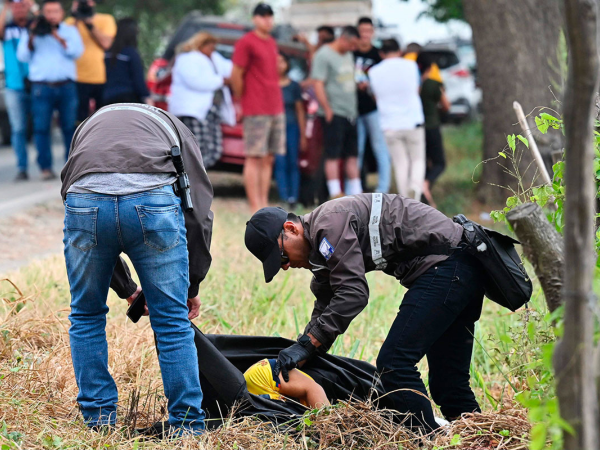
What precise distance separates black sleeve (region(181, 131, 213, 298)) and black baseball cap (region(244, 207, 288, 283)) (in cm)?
18

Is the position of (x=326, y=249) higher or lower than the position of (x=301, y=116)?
lower

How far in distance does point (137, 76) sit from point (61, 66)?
0.98 m

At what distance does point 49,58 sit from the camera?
8.62 metres

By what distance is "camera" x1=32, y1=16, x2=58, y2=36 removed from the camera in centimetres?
862

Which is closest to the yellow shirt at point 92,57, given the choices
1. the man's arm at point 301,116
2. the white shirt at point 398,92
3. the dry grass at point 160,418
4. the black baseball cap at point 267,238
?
the man's arm at point 301,116

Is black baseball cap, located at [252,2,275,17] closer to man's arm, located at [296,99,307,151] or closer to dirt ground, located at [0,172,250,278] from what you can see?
man's arm, located at [296,99,307,151]

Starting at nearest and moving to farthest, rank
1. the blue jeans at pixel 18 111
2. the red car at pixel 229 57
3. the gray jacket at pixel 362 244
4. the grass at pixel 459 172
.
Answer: the gray jacket at pixel 362 244 < the blue jeans at pixel 18 111 < the red car at pixel 229 57 < the grass at pixel 459 172

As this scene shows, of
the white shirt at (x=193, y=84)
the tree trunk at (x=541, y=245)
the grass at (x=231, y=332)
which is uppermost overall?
the white shirt at (x=193, y=84)

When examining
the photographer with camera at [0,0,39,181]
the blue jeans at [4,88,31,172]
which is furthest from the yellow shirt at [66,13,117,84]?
the blue jeans at [4,88,31,172]

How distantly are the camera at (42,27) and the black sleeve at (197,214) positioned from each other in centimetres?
610

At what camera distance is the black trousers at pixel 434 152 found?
30.1ft

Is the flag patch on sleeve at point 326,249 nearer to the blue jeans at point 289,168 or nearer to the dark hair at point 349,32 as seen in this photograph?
the dark hair at point 349,32

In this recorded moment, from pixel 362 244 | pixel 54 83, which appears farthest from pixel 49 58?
pixel 362 244

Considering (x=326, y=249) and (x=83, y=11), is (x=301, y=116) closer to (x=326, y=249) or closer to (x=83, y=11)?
(x=83, y=11)
